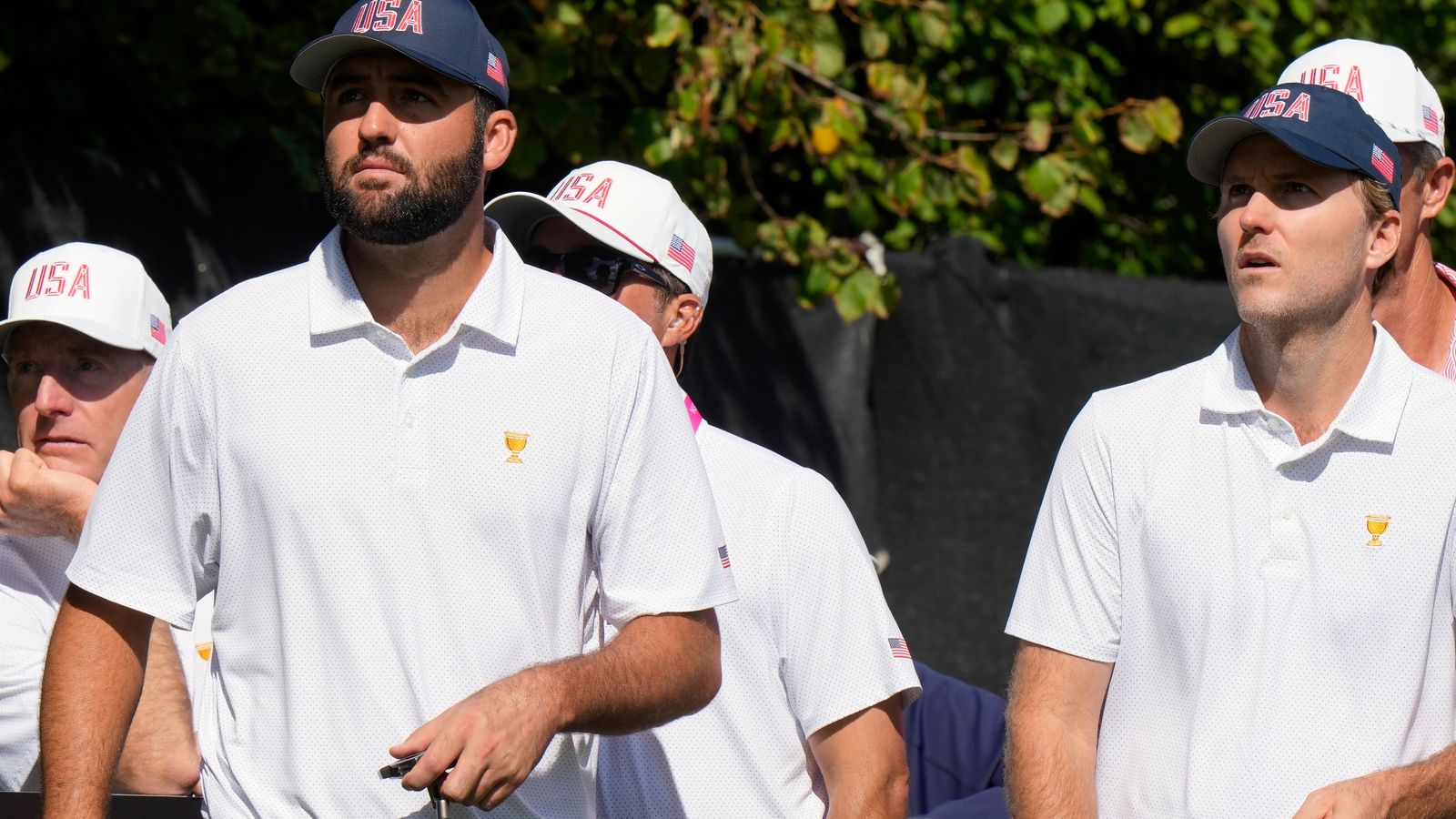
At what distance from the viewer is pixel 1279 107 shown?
9.53ft

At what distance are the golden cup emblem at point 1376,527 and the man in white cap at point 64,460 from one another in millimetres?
1912

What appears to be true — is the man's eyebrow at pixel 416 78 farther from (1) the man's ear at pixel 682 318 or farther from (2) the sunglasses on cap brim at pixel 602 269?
(1) the man's ear at pixel 682 318

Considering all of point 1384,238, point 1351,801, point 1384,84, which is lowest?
point 1351,801

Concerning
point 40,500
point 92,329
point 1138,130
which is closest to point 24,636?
point 40,500

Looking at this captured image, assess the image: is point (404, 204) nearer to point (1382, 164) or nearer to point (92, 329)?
point (92, 329)

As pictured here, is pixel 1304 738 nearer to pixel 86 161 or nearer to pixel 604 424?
pixel 604 424

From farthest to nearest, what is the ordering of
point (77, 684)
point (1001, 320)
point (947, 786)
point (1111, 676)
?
point (1001, 320) < point (947, 786) < point (1111, 676) < point (77, 684)

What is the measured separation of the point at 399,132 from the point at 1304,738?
60.1 inches

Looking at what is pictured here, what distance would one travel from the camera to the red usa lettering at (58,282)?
3467 mm

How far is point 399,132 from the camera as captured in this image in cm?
265

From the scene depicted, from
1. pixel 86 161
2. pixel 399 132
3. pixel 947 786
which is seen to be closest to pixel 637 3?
pixel 86 161

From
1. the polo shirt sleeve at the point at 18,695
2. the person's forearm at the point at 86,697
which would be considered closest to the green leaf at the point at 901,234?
the polo shirt sleeve at the point at 18,695

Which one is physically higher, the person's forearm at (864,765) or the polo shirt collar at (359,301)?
the polo shirt collar at (359,301)

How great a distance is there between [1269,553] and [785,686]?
846 mm
